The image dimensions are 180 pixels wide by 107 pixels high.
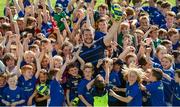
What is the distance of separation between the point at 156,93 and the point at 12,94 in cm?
317

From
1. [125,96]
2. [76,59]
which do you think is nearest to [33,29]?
[76,59]

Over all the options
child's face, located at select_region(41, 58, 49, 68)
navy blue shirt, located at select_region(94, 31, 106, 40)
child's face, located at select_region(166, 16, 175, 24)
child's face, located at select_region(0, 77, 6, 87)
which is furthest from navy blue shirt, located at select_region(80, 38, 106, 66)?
child's face, located at select_region(166, 16, 175, 24)

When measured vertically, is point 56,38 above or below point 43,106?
above

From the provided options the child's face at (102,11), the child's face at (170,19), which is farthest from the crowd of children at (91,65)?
the child's face at (170,19)

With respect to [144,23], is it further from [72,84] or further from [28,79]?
[28,79]

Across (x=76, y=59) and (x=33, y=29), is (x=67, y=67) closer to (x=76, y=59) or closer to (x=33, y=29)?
(x=76, y=59)

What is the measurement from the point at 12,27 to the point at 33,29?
0.69 meters

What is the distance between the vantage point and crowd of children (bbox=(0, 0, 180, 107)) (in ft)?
35.2

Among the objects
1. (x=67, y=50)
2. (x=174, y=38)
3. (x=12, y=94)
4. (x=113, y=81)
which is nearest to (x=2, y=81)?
(x=12, y=94)

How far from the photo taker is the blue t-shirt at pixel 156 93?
10.2 m

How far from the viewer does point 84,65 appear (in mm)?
11375

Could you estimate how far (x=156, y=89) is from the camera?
1024 centimetres

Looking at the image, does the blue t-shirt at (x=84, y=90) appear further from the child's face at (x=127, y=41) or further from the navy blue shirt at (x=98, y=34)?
the child's face at (x=127, y=41)

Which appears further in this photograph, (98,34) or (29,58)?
(98,34)
